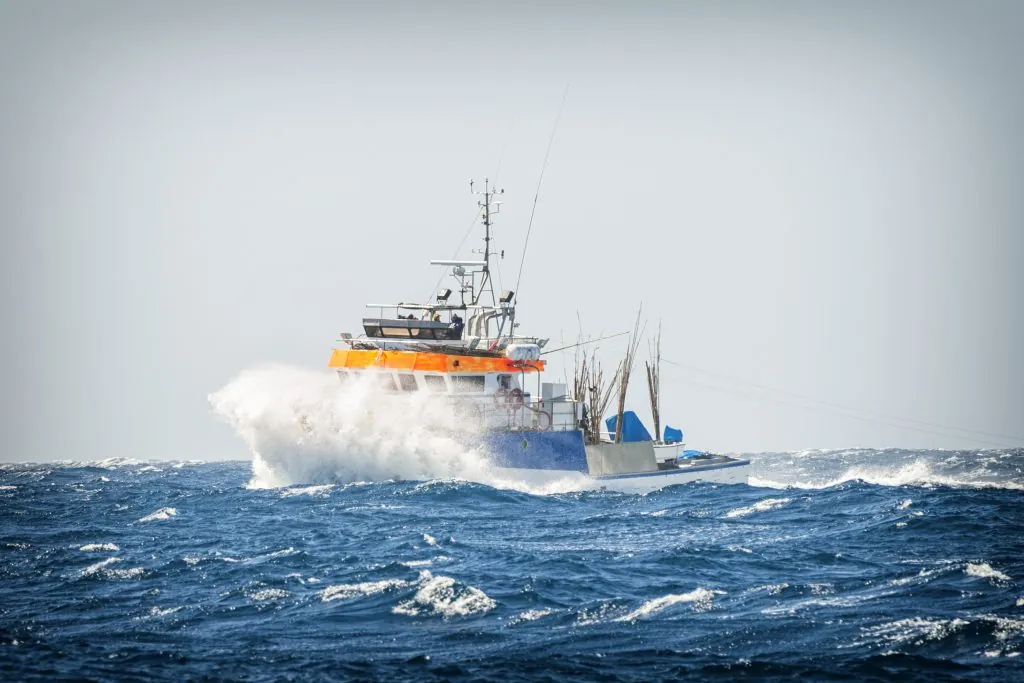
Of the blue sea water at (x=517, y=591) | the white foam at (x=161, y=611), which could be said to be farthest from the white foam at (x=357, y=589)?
the white foam at (x=161, y=611)

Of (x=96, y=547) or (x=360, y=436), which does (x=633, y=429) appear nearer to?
(x=360, y=436)

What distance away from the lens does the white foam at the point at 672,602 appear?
1991 cm

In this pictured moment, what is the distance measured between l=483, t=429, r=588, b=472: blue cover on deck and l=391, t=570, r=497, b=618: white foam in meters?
19.5

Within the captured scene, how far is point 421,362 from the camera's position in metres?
42.1

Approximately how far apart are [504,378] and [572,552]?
1809 cm

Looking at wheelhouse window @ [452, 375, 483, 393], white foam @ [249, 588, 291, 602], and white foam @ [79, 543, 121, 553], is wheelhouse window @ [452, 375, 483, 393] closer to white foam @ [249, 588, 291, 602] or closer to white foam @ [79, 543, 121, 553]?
white foam @ [79, 543, 121, 553]

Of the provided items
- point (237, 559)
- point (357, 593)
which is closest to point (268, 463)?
point (237, 559)

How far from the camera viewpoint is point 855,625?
18750 millimetres

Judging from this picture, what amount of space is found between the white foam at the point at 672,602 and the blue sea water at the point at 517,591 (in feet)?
0.27

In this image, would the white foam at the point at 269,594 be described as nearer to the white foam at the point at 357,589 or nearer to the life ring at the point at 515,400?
the white foam at the point at 357,589

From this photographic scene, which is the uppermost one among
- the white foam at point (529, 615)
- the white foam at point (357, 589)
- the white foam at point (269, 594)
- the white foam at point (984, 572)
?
the white foam at point (984, 572)

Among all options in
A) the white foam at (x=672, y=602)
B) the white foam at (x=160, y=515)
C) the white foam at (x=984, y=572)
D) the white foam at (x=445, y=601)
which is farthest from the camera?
the white foam at (x=160, y=515)

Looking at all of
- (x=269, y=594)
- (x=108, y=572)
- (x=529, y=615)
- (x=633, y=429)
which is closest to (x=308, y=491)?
(x=633, y=429)

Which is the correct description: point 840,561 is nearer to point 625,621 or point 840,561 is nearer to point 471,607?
point 625,621
